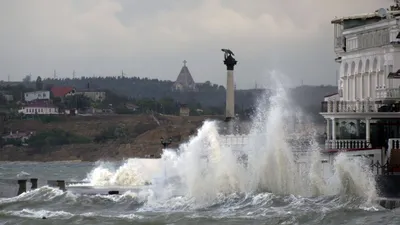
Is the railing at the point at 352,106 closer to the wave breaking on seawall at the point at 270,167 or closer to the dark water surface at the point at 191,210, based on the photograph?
the wave breaking on seawall at the point at 270,167

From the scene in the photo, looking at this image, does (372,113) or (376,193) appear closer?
(376,193)

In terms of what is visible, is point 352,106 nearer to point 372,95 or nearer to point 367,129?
point 367,129

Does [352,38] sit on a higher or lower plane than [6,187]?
higher

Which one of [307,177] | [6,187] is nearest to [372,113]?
[307,177]

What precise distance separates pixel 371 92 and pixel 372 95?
0.14 metres

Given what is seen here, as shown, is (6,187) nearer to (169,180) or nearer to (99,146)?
(169,180)

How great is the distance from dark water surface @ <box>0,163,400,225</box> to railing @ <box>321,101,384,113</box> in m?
4.87

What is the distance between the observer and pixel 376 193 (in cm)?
3978

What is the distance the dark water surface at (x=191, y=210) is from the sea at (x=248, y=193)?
33mm

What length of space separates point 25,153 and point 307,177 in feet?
515

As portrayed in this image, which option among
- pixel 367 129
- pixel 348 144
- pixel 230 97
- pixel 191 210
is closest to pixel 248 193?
pixel 191 210

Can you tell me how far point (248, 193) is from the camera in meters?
43.6

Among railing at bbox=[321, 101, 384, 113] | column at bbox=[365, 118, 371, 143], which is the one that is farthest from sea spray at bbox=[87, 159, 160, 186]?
column at bbox=[365, 118, 371, 143]

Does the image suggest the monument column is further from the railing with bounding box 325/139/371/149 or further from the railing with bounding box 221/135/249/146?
the railing with bounding box 325/139/371/149
